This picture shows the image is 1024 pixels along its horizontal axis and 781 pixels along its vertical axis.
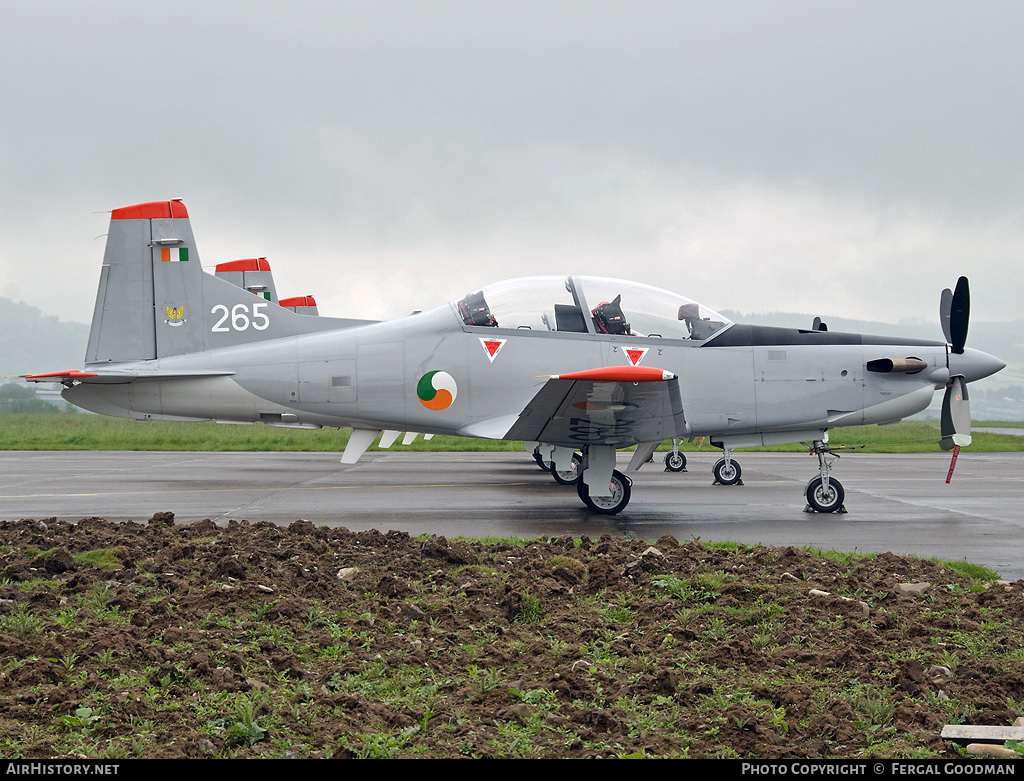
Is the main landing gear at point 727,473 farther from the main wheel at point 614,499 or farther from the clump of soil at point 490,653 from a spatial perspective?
the clump of soil at point 490,653

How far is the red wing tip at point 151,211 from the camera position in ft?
42.3

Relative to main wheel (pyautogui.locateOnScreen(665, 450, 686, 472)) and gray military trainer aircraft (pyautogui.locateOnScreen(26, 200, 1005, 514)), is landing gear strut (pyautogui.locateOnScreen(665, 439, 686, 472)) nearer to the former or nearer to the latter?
main wheel (pyautogui.locateOnScreen(665, 450, 686, 472))

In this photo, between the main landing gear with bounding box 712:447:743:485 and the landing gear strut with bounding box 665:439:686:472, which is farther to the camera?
the landing gear strut with bounding box 665:439:686:472

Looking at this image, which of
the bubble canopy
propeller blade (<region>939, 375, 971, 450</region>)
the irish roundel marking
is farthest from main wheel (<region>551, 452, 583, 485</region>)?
propeller blade (<region>939, 375, 971, 450</region>)

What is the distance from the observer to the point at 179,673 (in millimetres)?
3699

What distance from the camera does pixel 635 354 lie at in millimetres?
10398

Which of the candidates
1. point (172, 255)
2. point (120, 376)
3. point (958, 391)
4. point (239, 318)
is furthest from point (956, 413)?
→ point (172, 255)

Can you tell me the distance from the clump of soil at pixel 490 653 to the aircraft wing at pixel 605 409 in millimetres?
2534

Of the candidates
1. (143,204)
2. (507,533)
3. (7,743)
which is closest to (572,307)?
(507,533)

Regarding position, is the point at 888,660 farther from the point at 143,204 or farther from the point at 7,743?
the point at 143,204

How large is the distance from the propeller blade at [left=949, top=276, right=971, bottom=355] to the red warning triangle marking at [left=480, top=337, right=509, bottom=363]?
625cm

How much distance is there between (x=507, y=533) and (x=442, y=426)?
265 centimetres

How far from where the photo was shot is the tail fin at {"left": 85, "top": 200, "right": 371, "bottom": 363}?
1198 cm

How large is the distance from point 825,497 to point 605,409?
3546mm
